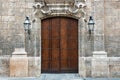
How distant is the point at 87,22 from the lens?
12.6 meters

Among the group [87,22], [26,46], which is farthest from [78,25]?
[26,46]

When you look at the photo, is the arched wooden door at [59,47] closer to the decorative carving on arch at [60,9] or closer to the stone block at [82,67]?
the stone block at [82,67]

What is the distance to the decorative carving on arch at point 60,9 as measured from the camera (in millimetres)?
12609

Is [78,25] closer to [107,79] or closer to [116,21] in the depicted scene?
[116,21]

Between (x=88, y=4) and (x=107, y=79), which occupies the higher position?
(x=88, y=4)

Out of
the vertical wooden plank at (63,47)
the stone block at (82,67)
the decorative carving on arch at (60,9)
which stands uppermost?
the decorative carving on arch at (60,9)

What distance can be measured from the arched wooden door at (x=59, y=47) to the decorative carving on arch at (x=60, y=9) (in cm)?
44

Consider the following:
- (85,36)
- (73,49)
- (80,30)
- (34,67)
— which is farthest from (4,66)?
(85,36)

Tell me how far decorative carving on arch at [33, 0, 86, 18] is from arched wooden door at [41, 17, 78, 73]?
0.44 m

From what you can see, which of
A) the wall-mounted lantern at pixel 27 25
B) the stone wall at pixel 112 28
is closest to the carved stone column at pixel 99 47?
the stone wall at pixel 112 28

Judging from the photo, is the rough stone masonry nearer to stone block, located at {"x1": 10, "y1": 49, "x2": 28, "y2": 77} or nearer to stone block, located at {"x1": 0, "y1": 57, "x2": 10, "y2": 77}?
stone block, located at {"x1": 0, "y1": 57, "x2": 10, "y2": 77}

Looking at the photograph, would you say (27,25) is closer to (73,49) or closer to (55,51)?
(55,51)

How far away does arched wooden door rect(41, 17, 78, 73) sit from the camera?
12.9 m

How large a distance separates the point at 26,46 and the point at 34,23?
1.20 metres
